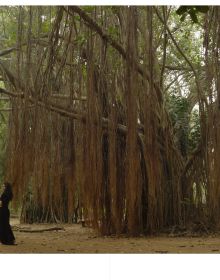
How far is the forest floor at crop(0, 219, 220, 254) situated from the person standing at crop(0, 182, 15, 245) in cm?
8

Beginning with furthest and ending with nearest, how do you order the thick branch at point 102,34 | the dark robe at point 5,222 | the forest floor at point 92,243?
1. the thick branch at point 102,34
2. the dark robe at point 5,222
3. the forest floor at point 92,243

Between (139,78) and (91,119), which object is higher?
(139,78)

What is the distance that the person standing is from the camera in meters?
5.43

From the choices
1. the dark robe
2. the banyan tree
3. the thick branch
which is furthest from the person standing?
the thick branch

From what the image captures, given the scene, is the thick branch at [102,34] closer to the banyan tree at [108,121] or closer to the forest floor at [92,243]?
the banyan tree at [108,121]

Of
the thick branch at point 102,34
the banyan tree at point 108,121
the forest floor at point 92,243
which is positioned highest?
the thick branch at point 102,34

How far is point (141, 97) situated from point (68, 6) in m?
1.22

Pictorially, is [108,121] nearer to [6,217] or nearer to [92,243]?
[92,243]

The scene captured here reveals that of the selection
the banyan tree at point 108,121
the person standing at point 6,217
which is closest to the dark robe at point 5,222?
the person standing at point 6,217

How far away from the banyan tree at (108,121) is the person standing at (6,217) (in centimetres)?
16

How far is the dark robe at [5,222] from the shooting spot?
542 centimetres
